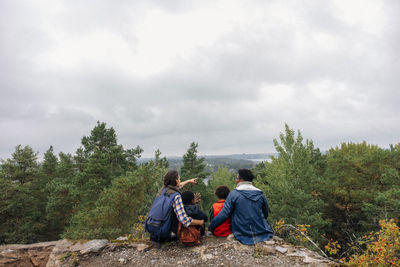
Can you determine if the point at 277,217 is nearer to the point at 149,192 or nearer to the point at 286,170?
the point at 286,170

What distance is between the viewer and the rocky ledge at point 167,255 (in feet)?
12.2

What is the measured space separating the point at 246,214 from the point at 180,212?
1.41 m

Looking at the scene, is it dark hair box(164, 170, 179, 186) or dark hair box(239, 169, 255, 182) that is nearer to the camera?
dark hair box(164, 170, 179, 186)

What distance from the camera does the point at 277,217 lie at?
566 inches

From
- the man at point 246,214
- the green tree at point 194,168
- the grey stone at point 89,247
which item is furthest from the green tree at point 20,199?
the man at point 246,214

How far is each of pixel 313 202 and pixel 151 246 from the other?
1248 centimetres

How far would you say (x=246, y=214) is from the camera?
413cm

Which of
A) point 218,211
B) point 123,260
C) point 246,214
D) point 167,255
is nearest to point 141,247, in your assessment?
point 123,260

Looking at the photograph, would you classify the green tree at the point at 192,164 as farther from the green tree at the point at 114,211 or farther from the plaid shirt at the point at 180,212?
the plaid shirt at the point at 180,212

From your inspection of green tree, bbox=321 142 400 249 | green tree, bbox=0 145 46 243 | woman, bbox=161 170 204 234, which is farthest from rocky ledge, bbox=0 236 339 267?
green tree, bbox=0 145 46 243

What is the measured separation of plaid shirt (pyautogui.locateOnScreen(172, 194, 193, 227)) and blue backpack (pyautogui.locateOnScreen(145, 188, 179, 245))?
0.10 meters

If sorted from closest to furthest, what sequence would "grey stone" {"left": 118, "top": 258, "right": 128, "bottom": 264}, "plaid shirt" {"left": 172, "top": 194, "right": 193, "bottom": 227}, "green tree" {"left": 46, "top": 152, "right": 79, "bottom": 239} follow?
1. "plaid shirt" {"left": 172, "top": 194, "right": 193, "bottom": 227}
2. "grey stone" {"left": 118, "top": 258, "right": 128, "bottom": 264}
3. "green tree" {"left": 46, "top": 152, "right": 79, "bottom": 239}

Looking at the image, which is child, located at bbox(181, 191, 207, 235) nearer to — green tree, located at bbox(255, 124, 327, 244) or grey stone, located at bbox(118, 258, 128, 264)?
grey stone, located at bbox(118, 258, 128, 264)

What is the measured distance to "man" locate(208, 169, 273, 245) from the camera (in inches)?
164
